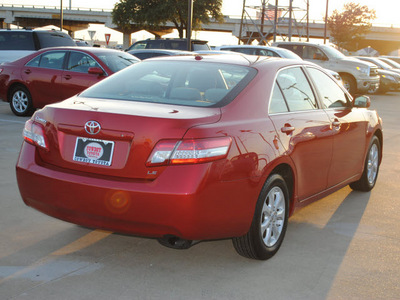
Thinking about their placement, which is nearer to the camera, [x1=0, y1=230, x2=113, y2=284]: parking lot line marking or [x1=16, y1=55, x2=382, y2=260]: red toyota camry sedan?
[x1=16, y1=55, x2=382, y2=260]: red toyota camry sedan

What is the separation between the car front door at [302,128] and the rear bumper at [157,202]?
2.37ft

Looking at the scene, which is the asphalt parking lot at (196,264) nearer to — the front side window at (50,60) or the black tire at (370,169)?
the black tire at (370,169)

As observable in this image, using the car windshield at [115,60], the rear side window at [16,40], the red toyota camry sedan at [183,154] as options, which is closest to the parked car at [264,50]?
the rear side window at [16,40]

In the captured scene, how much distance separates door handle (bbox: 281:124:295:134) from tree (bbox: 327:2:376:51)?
83.5m

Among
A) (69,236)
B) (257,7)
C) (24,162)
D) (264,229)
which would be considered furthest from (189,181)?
(257,7)

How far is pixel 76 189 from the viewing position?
13.0 feet

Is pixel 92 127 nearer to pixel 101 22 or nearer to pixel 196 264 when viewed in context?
pixel 196 264

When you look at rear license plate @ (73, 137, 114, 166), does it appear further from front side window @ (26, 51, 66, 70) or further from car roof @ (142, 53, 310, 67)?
front side window @ (26, 51, 66, 70)

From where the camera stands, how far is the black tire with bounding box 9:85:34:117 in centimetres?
1288

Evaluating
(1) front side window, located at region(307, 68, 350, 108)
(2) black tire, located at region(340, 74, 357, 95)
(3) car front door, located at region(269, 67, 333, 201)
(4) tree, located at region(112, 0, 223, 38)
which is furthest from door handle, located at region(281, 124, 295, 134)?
(4) tree, located at region(112, 0, 223, 38)

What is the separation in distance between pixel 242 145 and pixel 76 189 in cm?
110

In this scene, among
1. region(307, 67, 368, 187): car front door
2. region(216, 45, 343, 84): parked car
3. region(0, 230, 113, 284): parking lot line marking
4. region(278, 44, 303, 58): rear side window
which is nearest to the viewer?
region(0, 230, 113, 284): parking lot line marking

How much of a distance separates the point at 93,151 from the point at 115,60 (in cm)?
896

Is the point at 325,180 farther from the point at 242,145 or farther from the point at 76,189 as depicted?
the point at 76,189
